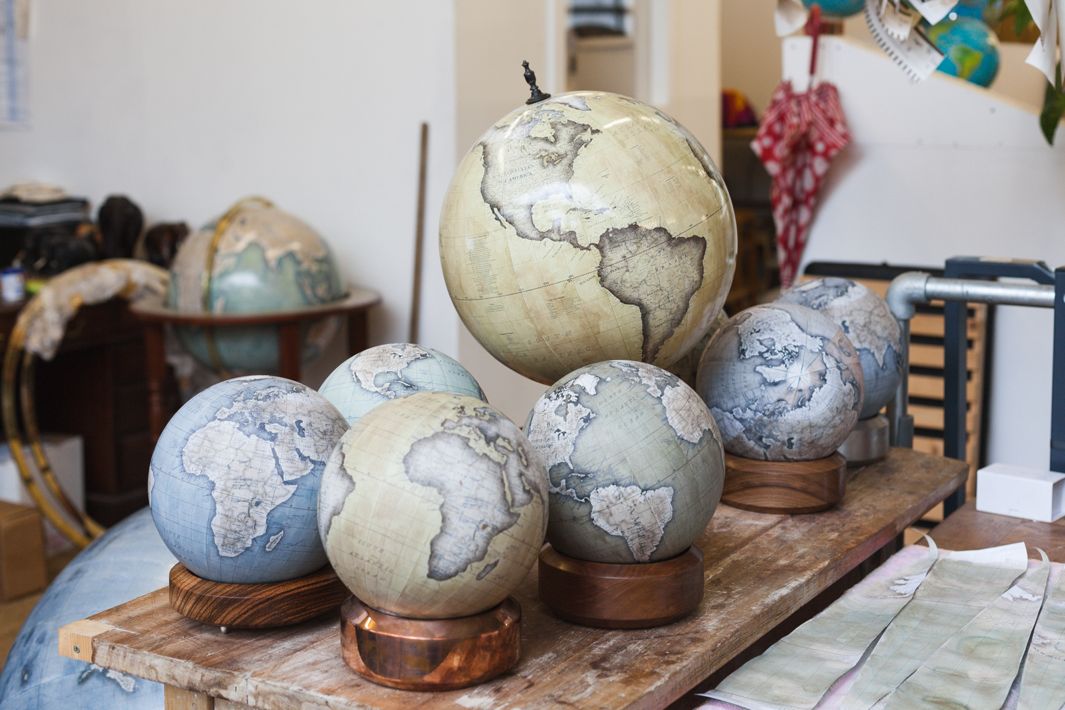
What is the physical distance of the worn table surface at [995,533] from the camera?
71.9 inches

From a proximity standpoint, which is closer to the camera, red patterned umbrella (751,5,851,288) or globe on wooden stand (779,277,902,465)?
globe on wooden stand (779,277,902,465)

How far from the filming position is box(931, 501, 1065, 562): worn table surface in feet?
5.99

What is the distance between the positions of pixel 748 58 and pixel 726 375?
22.2 ft

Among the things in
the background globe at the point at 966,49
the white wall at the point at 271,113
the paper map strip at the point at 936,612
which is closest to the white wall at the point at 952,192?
the background globe at the point at 966,49

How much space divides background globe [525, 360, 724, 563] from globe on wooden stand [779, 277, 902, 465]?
25.2 inches

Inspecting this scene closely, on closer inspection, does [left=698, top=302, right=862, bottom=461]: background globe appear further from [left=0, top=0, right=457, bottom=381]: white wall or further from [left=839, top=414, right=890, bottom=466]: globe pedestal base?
[left=0, top=0, right=457, bottom=381]: white wall

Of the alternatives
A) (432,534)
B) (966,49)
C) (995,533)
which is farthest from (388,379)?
(966,49)

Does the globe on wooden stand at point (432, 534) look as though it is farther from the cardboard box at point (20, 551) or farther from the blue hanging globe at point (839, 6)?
the cardboard box at point (20, 551)

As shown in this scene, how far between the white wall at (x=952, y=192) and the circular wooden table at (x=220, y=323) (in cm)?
162

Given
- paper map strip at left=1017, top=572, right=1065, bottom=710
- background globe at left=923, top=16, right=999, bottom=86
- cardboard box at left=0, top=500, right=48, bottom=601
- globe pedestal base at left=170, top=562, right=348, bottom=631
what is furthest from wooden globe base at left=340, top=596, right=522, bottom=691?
background globe at left=923, top=16, right=999, bottom=86

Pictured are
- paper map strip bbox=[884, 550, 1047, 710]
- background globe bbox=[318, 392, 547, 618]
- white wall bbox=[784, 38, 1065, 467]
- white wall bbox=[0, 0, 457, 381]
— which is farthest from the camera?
white wall bbox=[0, 0, 457, 381]

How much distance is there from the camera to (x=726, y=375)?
171cm

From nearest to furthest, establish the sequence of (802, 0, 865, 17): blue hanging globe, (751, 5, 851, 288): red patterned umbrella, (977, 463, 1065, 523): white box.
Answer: (977, 463, 1065, 523): white box, (802, 0, 865, 17): blue hanging globe, (751, 5, 851, 288): red patterned umbrella

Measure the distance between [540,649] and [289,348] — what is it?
2.78 metres
